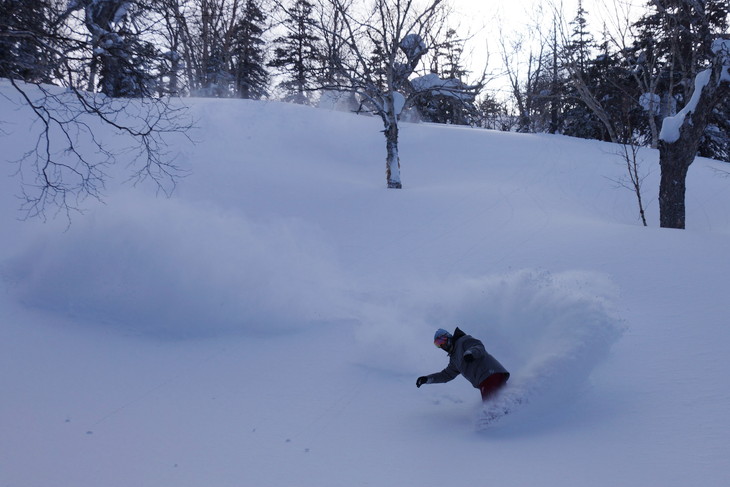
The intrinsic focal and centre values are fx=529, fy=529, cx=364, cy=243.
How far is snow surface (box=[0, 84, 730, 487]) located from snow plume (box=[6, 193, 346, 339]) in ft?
0.14

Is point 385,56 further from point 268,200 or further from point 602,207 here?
point 602,207

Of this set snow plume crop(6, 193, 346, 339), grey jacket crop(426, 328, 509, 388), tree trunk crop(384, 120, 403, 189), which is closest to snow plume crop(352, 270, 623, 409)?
grey jacket crop(426, 328, 509, 388)

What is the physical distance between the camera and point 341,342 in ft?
28.0

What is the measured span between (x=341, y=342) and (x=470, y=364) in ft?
10.2

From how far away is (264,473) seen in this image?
506 cm

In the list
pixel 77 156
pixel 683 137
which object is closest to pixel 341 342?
pixel 683 137

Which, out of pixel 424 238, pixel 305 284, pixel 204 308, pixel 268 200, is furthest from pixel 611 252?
pixel 268 200

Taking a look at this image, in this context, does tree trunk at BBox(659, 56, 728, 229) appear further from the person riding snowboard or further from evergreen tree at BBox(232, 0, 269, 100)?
evergreen tree at BBox(232, 0, 269, 100)

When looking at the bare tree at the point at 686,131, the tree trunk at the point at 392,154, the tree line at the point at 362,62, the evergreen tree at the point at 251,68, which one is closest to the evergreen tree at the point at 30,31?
the tree line at the point at 362,62

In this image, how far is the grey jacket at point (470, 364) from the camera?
576cm

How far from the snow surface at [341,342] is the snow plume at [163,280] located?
1.7 inches

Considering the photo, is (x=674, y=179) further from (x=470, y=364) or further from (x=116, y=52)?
(x=116, y=52)

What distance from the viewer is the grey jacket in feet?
18.9

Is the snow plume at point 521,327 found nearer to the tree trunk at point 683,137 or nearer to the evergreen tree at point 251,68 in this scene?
the tree trunk at point 683,137
